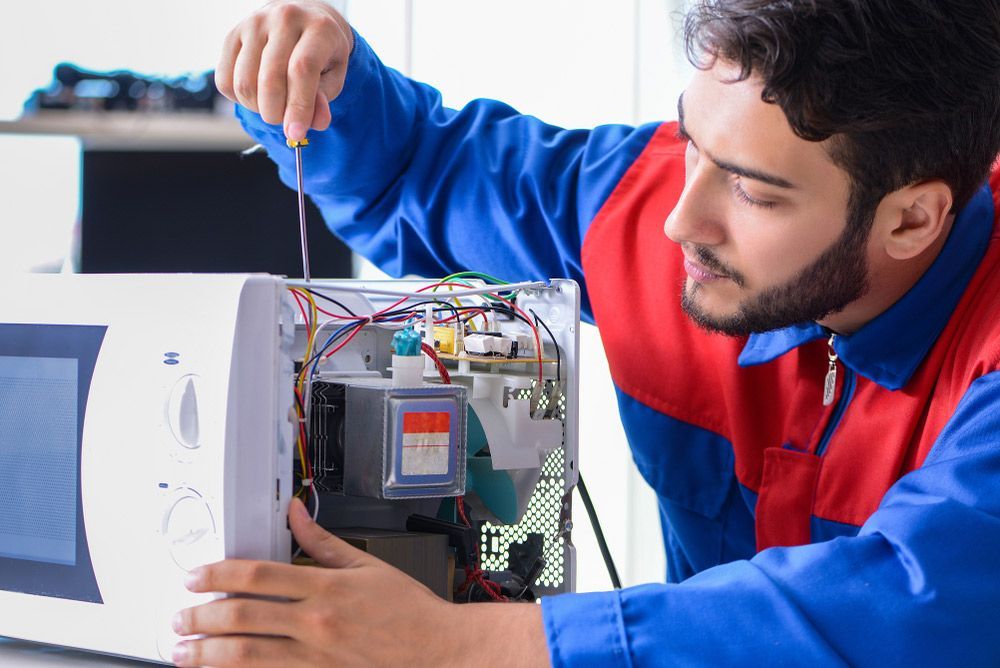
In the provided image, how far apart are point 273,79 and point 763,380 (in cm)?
62

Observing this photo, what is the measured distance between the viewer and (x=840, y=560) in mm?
699

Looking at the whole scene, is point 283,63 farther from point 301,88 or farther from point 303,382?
point 303,382

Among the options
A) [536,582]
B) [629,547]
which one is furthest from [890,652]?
[629,547]

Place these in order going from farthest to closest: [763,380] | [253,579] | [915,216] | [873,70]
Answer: [763,380] < [915,216] < [873,70] < [253,579]

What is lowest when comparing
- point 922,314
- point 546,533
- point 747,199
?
point 546,533

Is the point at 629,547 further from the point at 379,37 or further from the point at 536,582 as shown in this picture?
the point at 536,582

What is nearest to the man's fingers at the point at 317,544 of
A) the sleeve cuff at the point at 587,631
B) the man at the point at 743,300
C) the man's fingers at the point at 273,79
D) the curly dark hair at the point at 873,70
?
the man at the point at 743,300

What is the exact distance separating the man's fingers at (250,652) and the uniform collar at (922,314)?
0.62 metres

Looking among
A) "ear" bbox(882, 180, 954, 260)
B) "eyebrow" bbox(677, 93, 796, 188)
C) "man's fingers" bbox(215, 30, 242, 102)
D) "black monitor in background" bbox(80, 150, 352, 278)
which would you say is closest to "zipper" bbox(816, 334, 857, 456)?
"ear" bbox(882, 180, 954, 260)

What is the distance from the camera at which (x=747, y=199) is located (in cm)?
92

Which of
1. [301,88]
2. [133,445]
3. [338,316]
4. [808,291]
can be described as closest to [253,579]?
[133,445]

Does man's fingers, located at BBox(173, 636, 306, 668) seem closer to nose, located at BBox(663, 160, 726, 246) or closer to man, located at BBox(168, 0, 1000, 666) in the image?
man, located at BBox(168, 0, 1000, 666)

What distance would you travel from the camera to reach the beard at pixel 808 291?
3.13 feet

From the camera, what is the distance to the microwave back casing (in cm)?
71
